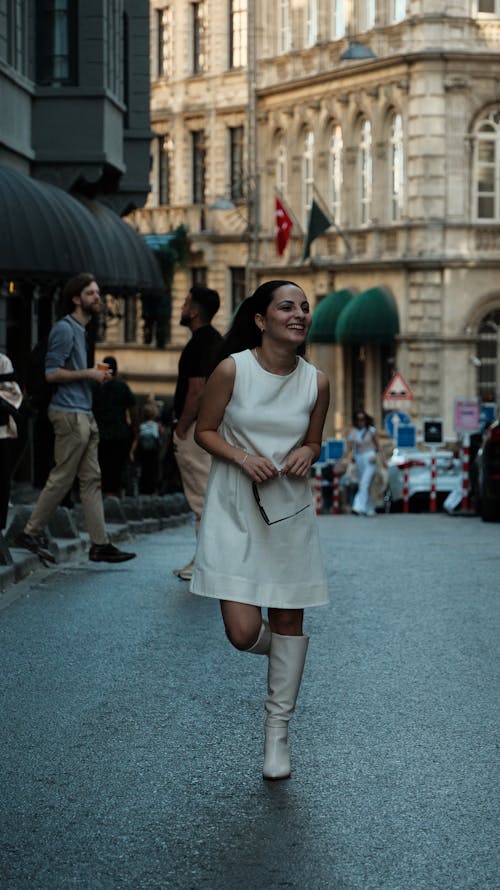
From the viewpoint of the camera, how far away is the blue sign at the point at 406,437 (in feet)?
136

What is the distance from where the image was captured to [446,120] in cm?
4906

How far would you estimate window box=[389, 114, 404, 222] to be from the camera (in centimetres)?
5047

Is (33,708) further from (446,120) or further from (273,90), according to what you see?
(273,90)

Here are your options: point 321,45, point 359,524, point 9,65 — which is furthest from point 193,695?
point 321,45

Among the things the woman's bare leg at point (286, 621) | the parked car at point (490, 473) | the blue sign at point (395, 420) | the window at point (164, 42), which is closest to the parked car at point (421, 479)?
the blue sign at point (395, 420)

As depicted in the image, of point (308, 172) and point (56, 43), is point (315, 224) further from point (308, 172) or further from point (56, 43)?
point (56, 43)

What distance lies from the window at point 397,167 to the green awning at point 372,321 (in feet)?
7.48

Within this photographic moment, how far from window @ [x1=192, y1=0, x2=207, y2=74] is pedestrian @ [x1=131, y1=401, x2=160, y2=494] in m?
33.4

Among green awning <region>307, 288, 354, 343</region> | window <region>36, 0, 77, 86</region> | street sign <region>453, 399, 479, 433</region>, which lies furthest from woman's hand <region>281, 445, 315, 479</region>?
green awning <region>307, 288, 354, 343</region>

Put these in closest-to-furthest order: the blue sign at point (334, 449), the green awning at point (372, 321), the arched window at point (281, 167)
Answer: the blue sign at point (334, 449)
the green awning at point (372, 321)
the arched window at point (281, 167)

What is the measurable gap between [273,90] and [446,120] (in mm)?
8736

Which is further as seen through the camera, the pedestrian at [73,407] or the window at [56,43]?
the window at [56,43]

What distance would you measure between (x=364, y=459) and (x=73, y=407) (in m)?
22.3

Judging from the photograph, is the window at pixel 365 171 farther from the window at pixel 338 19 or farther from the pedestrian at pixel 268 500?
the pedestrian at pixel 268 500
